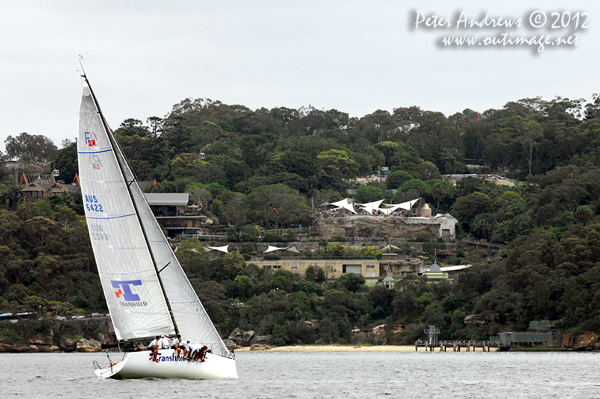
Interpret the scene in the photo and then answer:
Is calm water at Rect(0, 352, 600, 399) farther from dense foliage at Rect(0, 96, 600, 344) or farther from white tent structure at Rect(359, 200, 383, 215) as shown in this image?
white tent structure at Rect(359, 200, 383, 215)

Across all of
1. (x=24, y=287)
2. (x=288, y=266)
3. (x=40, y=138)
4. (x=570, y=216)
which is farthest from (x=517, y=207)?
(x=40, y=138)

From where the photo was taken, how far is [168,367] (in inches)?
1172

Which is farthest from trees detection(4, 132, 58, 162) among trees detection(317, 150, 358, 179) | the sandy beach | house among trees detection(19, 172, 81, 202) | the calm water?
the calm water

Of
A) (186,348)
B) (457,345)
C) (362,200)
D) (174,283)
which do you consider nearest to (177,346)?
(186,348)

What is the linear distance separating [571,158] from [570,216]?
41440 mm

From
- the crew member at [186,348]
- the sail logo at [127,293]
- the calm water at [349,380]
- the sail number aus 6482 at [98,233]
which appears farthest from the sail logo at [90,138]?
the calm water at [349,380]

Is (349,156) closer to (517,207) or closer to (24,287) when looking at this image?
(517,207)

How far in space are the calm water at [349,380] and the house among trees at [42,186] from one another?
171 feet

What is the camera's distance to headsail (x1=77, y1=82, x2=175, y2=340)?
29109 millimetres

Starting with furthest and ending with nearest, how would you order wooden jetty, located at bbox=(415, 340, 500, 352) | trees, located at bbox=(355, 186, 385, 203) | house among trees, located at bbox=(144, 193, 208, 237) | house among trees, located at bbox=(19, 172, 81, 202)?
trees, located at bbox=(355, 186, 385, 203), house among trees, located at bbox=(19, 172, 81, 202), house among trees, located at bbox=(144, 193, 208, 237), wooden jetty, located at bbox=(415, 340, 500, 352)

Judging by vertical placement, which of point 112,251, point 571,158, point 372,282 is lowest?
point 372,282

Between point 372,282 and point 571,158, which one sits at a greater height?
point 571,158

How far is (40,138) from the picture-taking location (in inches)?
6250

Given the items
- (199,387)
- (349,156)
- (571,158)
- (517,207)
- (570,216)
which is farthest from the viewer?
(349,156)
